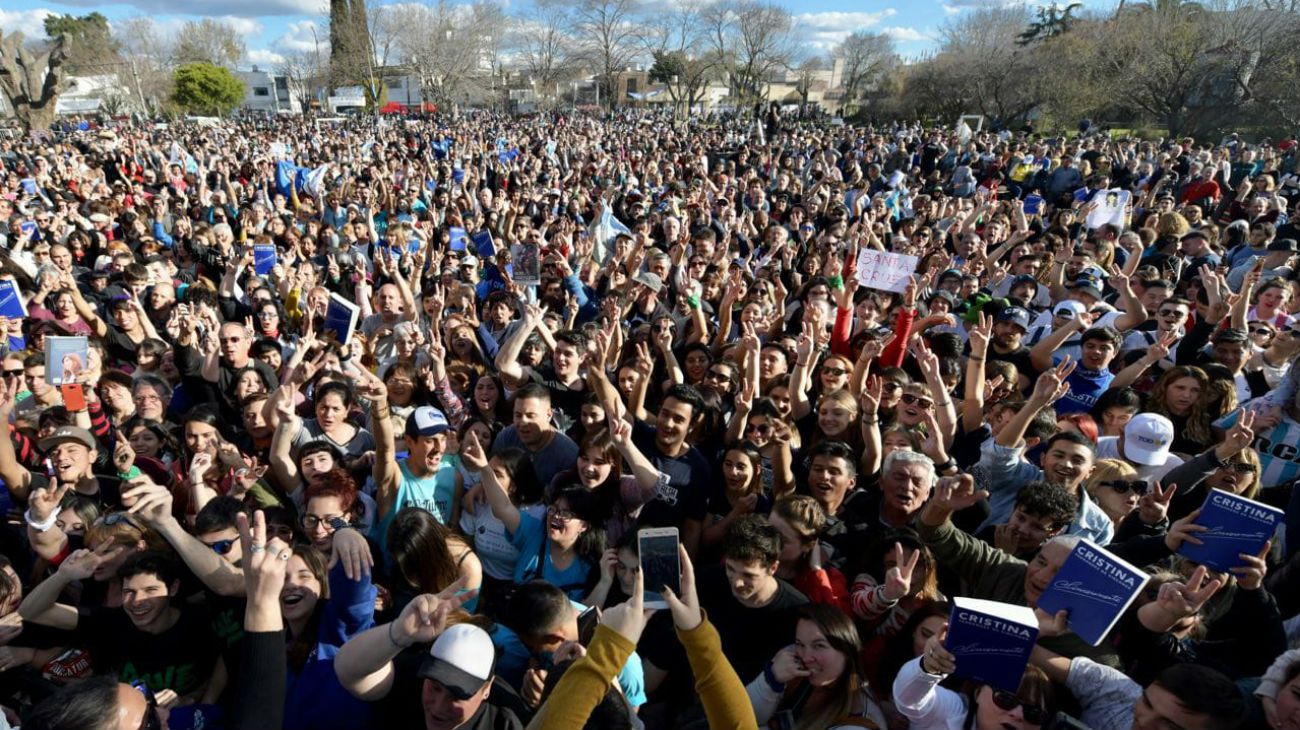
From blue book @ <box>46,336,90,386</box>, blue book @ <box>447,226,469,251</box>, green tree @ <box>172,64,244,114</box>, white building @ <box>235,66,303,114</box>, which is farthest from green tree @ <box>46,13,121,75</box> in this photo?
blue book @ <box>46,336,90,386</box>

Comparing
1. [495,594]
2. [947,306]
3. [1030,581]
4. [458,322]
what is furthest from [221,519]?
A: [947,306]

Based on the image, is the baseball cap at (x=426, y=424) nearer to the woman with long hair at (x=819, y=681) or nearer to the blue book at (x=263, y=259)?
the woman with long hair at (x=819, y=681)

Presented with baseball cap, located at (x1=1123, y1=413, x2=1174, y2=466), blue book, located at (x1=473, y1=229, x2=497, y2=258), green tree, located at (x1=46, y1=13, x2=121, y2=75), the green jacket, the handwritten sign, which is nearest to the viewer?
the green jacket

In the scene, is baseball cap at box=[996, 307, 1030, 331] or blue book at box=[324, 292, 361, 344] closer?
blue book at box=[324, 292, 361, 344]

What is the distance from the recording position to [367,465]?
3754 mm

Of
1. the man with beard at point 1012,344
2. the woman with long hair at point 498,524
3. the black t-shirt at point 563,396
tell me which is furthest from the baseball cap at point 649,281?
the man with beard at point 1012,344

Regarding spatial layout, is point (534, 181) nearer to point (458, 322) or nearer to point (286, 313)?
point (286, 313)

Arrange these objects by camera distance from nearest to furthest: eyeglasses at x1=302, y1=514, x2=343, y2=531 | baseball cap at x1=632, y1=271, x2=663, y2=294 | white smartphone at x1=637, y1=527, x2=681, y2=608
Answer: white smartphone at x1=637, y1=527, x2=681, y2=608
eyeglasses at x1=302, y1=514, x2=343, y2=531
baseball cap at x1=632, y1=271, x2=663, y2=294

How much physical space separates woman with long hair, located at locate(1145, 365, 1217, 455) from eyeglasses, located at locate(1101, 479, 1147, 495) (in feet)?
4.49

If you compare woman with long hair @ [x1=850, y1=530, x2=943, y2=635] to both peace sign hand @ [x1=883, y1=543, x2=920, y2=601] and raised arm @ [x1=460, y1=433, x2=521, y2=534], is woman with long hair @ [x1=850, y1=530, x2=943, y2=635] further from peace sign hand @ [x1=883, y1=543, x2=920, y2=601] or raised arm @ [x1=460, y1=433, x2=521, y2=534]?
raised arm @ [x1=460, y1=433, x2=521, y2=534]

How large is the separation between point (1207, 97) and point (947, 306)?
31.3 metres

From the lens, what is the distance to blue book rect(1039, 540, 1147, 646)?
6.53 feet

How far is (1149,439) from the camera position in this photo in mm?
3568

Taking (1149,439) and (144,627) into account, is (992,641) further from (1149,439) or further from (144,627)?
(144,627)
